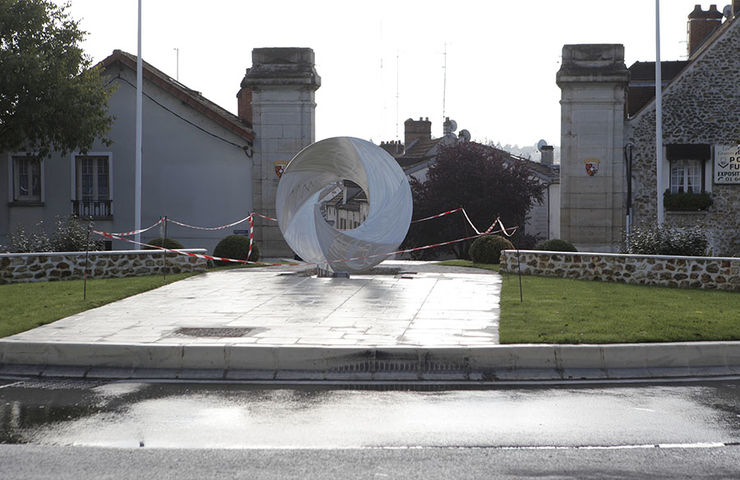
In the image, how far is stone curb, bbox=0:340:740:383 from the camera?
9.78 metres

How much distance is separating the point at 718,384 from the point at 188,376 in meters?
5.74

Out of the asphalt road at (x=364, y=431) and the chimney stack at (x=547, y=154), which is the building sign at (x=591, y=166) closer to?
the asphalt road at (x=364, y=431)

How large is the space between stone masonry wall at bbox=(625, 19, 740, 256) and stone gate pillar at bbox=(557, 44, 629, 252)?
118cm

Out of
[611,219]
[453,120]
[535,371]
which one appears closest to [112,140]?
Answer: [611,219]

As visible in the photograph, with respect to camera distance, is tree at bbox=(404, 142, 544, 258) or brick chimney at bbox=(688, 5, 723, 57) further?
brick chimney at bbox=(688, 5, 723, 57)

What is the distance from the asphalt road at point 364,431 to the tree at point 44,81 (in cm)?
1857

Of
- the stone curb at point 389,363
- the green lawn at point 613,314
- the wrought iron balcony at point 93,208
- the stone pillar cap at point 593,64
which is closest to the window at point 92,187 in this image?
the wrought iron balcony at point 93,208

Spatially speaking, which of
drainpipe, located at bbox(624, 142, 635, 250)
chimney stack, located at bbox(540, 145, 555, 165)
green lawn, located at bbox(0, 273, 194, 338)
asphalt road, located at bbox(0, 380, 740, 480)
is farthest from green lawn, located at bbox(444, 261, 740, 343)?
chimney stack, located at bbox(540, 145, 555, 165)

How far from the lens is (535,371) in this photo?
32.2 ft

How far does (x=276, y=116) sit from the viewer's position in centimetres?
2962

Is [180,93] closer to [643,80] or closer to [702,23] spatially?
[643,80]

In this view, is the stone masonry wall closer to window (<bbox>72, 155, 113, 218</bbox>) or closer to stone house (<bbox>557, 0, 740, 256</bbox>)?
stone house (<bbox>557, 0, 740, 256</bbox>)

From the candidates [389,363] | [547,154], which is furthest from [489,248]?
[547,154]

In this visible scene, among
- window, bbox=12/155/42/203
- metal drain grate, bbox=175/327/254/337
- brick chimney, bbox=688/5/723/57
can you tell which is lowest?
metal drain grate, bbox=175/327/254/337
